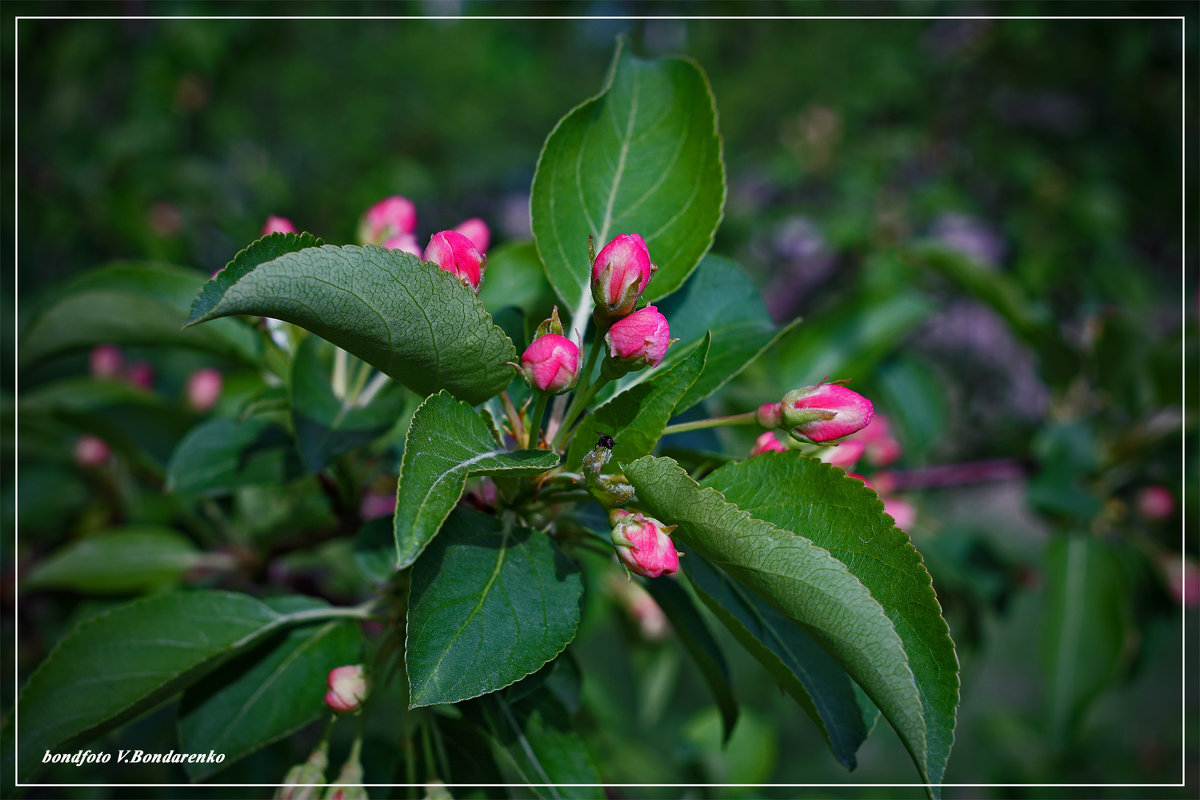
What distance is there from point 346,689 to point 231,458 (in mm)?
311

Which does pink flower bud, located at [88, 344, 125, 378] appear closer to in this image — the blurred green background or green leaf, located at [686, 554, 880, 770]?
the blurred green background

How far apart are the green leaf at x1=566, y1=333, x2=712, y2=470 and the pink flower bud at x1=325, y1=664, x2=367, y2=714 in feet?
1.00

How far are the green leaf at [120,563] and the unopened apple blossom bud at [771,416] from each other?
2.92ft

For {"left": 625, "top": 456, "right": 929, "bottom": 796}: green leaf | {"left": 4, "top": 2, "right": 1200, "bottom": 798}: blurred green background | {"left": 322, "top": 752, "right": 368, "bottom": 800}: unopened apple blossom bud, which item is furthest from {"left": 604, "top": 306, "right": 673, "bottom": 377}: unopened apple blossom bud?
{"left": 4, "top": 2, "right": 1200, "bottom": 798}: blurred green background

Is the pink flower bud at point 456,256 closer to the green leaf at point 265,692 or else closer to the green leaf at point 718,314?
the green leaf at point 718,314

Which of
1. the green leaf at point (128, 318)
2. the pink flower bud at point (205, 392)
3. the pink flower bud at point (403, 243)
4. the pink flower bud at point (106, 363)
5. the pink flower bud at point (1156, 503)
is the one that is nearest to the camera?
the pink flower bud at point (403, 243)

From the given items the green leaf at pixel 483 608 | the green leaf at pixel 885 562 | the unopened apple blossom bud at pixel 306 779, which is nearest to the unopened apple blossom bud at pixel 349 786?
the unopened apple blossom bud at pixel 306 779

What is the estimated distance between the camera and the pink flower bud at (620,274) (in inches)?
23.8

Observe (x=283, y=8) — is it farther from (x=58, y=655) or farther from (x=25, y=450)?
(x=58, y=655)

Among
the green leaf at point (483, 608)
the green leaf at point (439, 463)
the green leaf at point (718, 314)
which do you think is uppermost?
the green leaf at point (718, 314)

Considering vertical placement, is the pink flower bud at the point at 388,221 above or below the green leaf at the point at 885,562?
above

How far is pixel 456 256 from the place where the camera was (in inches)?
25.0

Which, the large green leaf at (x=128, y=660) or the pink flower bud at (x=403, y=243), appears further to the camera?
the pink flower bud at (x=403, y=243)

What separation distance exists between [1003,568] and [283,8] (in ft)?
13.9
